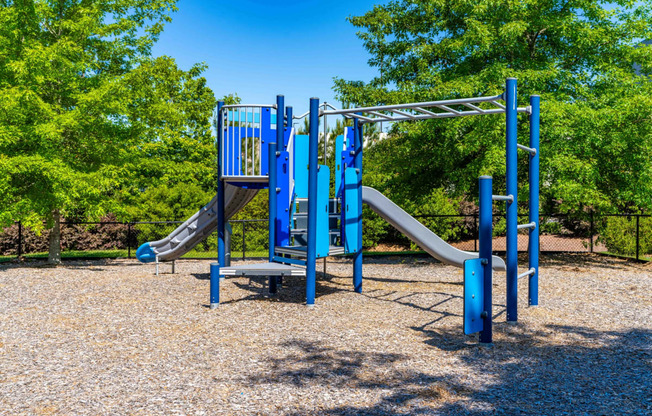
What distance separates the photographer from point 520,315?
750 centimetres

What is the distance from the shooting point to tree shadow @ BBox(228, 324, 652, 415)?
4074mm

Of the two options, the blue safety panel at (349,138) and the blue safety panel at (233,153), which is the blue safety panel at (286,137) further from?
the blue safety panel at (349,138)

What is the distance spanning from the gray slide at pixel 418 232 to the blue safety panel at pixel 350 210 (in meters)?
0.63

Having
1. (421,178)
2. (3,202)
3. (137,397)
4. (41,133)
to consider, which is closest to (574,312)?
(137,397)

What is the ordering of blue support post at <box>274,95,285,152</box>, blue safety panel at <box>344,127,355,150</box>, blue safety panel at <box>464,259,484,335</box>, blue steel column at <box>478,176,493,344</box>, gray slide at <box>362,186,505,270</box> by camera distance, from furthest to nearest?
blue support post at <box>274,95,285,152</box>, gray slide at <box>362,186,505,270</box>, blue safety panel at <box>344,127,355,150</box>, blue steel column at <box>478,176,493,344</box>, blue safety panel at <box>464,259,484,335</box>

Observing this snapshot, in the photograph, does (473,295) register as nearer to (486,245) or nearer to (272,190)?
(486,245)

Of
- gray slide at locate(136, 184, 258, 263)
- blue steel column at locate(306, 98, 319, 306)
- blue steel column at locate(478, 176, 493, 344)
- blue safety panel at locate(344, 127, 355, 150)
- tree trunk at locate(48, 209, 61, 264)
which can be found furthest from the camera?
tree trunk at locate(48, 209, 61, 264)

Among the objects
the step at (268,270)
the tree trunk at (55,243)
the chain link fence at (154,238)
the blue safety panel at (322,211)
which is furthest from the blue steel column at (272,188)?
the chain link fence at (154,238)

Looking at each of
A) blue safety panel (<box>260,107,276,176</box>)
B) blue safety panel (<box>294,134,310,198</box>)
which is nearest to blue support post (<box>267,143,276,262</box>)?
blue safety panel (<box>294,134,310,198</box>)

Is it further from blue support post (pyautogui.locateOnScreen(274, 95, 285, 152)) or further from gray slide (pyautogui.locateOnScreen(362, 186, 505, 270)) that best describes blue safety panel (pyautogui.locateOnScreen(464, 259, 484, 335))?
blue support post (pyautogui.locateOnScreen(274, 95, 285, 152))

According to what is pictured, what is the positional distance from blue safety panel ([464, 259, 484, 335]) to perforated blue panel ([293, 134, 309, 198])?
4.11 metres

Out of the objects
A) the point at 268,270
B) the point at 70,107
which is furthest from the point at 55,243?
the point at 268,270

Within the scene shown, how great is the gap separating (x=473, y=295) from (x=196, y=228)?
7314 mm

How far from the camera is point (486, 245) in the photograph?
19.8ft
